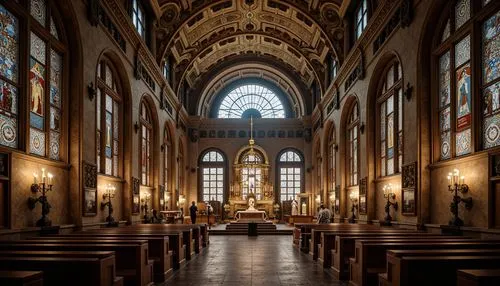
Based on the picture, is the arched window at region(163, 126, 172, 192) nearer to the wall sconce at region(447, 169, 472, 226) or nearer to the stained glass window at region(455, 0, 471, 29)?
the wall sconce at region(447, 169, 472, 226)

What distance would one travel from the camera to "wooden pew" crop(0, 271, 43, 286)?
4.81 metres

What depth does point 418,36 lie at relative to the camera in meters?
14.9

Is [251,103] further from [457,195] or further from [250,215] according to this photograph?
[457,195]

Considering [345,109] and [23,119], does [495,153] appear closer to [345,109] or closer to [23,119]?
[23,119]

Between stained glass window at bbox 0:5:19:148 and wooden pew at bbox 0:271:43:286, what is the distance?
21.6 feet

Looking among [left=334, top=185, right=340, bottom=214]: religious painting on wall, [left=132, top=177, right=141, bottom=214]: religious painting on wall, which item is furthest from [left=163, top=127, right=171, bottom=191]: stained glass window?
[left=334, top=185, right=340, bottom=214]: religious painting on wall

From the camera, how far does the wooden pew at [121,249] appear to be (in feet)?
27.8

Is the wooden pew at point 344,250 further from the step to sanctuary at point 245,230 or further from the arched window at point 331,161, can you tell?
the arched window at point 331,161

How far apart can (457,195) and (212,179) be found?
27.8 meters

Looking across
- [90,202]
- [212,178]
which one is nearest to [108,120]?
[90,202]

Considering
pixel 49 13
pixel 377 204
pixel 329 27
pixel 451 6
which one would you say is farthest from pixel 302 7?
pixel 49 13

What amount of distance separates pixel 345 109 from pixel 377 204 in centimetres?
692

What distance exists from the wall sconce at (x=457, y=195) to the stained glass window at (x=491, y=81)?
119cm

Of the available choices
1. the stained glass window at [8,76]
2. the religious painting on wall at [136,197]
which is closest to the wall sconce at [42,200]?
the stained glass window at [8,76]
